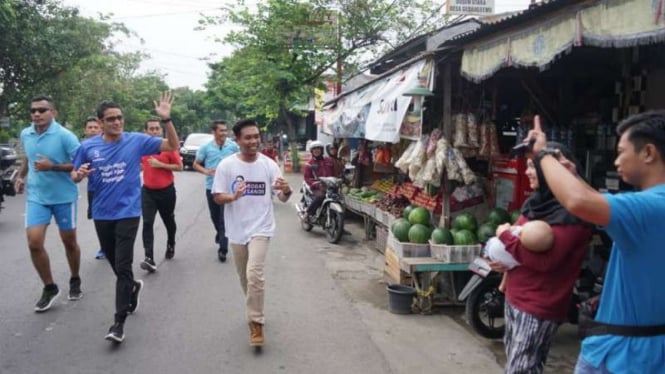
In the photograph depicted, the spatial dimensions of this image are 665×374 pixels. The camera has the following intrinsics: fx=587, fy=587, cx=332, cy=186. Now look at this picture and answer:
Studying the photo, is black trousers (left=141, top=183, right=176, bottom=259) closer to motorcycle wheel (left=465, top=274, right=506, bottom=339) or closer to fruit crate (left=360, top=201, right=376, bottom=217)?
fruit crate (left=360, top=201, right=376, bottom=217)

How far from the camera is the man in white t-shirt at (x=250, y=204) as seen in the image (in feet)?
16.0

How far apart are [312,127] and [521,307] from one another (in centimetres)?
4276

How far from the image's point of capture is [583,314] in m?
3.18

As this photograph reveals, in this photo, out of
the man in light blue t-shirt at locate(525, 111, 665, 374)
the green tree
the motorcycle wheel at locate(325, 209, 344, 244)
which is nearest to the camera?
the man in light blue t-shirt at locate(525, 111, 665, 374)

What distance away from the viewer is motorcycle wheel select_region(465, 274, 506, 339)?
212 inches

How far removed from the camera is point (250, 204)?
5047mm

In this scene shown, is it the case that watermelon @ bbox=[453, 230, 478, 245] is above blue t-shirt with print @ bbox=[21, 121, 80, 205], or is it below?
below

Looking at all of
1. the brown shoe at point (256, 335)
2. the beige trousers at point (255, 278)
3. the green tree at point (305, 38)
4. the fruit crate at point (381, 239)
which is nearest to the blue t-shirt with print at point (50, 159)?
the beige trousers at point (255, 278)

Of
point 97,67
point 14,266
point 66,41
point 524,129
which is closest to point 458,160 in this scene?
point 524,129

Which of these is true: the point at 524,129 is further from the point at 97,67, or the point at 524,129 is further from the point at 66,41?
the point at 97,67

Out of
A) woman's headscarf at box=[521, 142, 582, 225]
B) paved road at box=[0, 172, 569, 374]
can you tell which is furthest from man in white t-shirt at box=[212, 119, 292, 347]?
woman's headscarf at box=[521, 142, 582, 225]

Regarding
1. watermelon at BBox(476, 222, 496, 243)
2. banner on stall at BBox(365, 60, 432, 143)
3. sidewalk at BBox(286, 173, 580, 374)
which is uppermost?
banner on stall at BBox(365, 60, 432, 143)

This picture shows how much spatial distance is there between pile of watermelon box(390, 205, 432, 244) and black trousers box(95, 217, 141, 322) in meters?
3.00

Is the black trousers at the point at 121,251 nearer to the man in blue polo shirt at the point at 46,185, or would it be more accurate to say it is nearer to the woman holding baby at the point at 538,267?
the man in blue polo shirt at the point at 46,185
